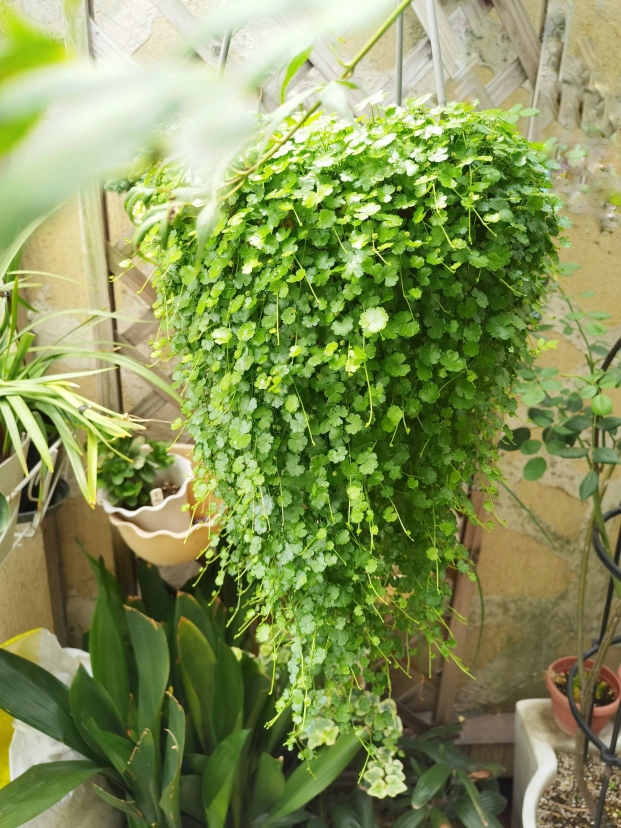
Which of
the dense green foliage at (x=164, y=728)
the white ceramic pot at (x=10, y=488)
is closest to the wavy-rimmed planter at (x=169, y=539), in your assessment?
the dense green foliage at (x=164, y=728)

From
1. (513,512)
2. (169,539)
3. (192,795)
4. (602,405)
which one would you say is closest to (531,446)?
(602,405)

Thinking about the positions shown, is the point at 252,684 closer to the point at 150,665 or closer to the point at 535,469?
the point at 150,665

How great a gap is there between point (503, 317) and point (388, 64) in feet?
2.64

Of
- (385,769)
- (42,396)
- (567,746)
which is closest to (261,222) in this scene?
(42,396)

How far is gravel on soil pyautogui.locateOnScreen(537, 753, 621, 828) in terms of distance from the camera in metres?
1.43

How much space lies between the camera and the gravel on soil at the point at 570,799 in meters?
1.43

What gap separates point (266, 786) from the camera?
1269 mm

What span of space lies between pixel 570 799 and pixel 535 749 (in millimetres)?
120

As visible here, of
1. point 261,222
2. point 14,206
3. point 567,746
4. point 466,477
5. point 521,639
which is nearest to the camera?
point 14,206

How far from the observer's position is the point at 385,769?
1409mm

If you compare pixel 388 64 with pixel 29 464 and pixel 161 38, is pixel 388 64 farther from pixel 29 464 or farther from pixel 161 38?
pixel 29 464

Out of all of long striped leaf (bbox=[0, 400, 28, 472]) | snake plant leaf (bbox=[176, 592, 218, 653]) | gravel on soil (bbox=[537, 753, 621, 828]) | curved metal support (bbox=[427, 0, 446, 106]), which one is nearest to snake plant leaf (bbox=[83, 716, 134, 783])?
snake plant leaf (bbox=[176, 592, 218, 653])

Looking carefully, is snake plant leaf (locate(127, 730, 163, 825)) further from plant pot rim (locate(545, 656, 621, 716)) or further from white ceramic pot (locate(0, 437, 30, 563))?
plant pot rim (locate(545, 656, 621, 716))

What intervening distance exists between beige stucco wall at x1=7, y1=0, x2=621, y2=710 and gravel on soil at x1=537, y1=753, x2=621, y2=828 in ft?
1.11
